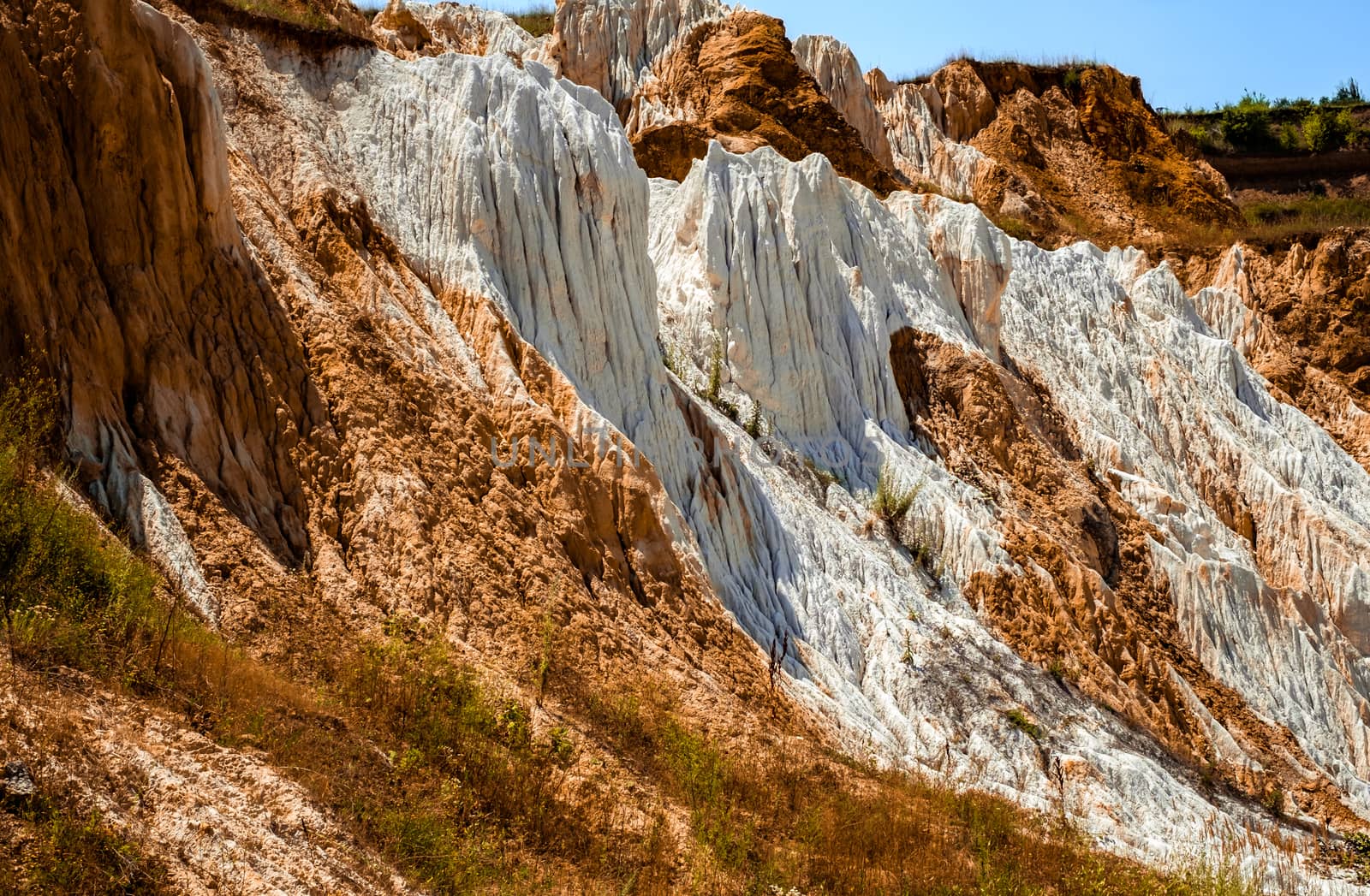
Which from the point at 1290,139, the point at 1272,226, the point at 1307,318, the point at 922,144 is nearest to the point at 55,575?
the point at 1307,318

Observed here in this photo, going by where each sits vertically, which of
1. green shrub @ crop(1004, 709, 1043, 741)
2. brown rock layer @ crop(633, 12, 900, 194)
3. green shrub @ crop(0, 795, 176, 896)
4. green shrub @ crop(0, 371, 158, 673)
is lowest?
green shrub @ crop(0, 795, 176, 896)

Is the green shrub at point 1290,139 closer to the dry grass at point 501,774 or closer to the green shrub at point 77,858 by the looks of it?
the dry grass at point 501,774

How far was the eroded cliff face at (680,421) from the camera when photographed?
9508 mm

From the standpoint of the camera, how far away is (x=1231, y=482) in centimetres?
2650

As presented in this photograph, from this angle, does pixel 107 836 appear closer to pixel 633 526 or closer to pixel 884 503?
pixel 633 526

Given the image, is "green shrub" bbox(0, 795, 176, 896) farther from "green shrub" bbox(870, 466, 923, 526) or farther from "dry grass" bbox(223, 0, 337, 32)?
"green shrub" bbox(870, 466, 923, 526)

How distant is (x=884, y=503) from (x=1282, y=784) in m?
6.91

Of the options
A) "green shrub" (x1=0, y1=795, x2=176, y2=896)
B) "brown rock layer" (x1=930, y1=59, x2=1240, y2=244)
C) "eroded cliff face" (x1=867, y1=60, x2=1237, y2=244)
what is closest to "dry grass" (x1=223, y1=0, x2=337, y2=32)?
"green shrub" (x1=0, y1=795, x2=176, y2=896)

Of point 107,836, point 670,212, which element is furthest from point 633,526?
point 670,212

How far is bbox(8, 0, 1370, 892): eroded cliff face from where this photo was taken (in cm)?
951

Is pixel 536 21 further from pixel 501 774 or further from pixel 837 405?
pixel 501 774

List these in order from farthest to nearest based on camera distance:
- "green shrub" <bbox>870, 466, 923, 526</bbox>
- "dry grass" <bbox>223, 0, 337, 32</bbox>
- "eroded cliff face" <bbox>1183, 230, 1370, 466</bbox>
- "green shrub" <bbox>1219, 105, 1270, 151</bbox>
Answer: "green shrub" <bbox>1219, 105, 1270, 151</bbox>, "eroded cliff face" <bbox>1183, 230, 1370, 466</bbox>, "green shrub" <bbox>870, 466, 923, 526</bbox>, "dry grass" <bbox>223, 0, 337, 32</bbox>

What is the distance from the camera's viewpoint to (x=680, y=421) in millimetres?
15094

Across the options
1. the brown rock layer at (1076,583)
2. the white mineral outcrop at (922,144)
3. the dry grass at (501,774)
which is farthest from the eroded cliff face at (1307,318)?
the dry grass at (501,774)
